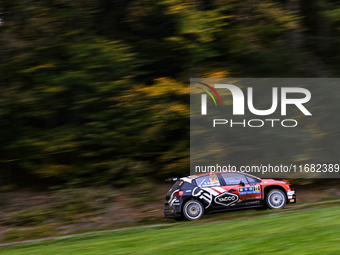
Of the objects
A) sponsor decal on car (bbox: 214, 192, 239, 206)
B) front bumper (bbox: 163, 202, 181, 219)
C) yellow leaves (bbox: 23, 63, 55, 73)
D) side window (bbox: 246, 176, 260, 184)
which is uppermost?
yellow leaves (bbox: 23, 63, 55, 73)

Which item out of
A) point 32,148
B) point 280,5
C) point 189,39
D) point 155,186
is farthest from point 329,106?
point 32,148

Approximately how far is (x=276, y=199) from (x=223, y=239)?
4.58 m

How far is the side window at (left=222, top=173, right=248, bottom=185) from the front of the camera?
1197cm

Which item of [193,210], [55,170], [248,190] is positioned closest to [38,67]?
[55,170]

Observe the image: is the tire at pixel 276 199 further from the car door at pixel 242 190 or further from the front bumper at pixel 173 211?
the front bumper at pixel 173 211

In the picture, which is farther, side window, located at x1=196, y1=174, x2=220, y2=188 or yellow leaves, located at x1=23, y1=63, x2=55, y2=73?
yellow leaves, located at x1=23, y1=63, x2=55, y2=73

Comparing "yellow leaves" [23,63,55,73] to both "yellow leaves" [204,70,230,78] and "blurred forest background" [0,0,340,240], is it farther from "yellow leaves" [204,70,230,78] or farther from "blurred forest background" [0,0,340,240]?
"yellow leaves" [204,70,230,78]

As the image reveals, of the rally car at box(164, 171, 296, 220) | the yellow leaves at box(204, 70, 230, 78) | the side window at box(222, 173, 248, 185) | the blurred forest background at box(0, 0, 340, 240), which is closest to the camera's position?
the rally car at box(164, 171, 296, 220)

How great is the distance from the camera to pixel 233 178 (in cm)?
1204

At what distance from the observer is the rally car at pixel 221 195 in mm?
11648

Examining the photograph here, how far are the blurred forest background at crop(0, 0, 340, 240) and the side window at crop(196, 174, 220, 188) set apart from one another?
359 cm

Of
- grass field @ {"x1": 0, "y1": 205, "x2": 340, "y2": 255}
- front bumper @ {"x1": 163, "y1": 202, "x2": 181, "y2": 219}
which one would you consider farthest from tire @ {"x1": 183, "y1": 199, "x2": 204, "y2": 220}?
grass field @ {"x1": 0, "y1": 205, "x2": 340, "y2": 255}

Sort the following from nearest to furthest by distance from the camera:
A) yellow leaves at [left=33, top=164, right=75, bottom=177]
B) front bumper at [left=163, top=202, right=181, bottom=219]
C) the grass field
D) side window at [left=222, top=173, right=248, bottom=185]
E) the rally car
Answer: the grass field
front bumper at [left=163, top=202, right=181, bottom=219]
the rally car
side window at [left=222, top=173, right=248, bottom=185]
yellow leaves at [left=33, top=164, right=75, bottom=177]

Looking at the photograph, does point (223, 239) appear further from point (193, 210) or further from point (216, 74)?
point (216, 74)
